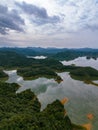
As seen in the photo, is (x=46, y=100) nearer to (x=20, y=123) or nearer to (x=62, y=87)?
(x=62, y=87)

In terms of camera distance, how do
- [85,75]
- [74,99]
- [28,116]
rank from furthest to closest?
[85,75]
[74,99]
[28,116]

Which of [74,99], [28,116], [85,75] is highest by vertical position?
[28,116]

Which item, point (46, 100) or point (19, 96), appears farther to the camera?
point (46, 100)

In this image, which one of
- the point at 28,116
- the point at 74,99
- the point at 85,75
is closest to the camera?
the point at 28,116

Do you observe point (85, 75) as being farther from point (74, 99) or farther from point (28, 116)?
point (28, 116)

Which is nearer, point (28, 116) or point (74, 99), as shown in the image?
point (28, 116)

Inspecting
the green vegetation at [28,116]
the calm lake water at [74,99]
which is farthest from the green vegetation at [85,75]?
the green vegetation at [28,116]

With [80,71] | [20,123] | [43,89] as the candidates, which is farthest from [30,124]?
[80,71]

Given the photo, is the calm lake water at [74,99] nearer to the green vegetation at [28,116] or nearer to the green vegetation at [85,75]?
the green vegetation at [28,116]

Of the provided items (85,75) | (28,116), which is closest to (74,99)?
(28,116)
